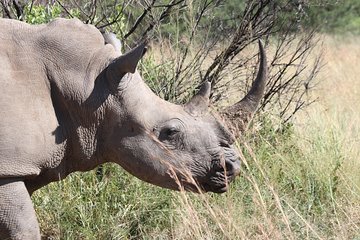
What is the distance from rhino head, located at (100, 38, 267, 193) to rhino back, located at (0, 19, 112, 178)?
0.22 m

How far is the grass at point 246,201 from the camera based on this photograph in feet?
20.9

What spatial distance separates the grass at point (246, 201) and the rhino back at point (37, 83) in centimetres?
95

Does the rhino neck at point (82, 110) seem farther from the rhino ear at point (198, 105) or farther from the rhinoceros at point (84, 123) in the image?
the rhino ear at point (198, 105)

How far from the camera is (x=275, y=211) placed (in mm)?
6734

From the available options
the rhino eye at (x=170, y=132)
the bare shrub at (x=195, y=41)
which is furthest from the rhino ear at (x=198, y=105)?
the bare shrub at (x=195, y=41)

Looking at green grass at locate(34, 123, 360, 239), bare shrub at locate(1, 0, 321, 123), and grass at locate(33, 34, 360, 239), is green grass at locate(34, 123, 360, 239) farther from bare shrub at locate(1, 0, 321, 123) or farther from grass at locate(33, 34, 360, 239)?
bare shrub at locate(1, 0, 321, 123)

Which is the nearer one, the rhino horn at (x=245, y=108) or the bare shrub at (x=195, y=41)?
the rhino horn at (x=245, y=108)

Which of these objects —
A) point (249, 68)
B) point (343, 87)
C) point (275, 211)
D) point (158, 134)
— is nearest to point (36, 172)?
point (158, 134)

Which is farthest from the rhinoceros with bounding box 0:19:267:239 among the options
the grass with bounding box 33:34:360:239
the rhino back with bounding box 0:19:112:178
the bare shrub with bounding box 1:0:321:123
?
the bare shrub with bounding box 1:0:321:123

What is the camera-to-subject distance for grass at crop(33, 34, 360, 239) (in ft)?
20.9

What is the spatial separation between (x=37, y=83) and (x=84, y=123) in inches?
13.7

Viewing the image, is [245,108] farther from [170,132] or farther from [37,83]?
[37,83]

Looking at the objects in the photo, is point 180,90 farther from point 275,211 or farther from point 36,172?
point 36,172

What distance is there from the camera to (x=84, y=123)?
5488 mm
